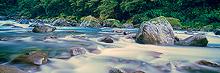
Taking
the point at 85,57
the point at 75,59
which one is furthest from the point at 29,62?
the point at 85,57

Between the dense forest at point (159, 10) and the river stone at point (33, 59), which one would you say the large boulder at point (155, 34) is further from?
the dense forest at point (159, 10)

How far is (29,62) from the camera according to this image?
2.54 metres

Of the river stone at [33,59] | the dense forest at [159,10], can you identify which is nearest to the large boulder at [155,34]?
the river stone at [33,59]

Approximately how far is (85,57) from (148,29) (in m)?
2.51

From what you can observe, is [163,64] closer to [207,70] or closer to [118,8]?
[207,70]

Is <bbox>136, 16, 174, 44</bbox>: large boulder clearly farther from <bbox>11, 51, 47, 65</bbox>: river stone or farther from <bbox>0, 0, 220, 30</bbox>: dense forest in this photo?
<bbox>0, 0, 220, 30</bbox>: dense forest

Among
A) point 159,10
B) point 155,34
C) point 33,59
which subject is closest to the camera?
point 33,59

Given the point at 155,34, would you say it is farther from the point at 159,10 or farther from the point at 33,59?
the point at 159,10

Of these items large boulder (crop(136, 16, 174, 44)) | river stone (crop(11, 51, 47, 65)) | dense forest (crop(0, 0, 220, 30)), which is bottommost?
river stone (crop(11, 51, 47, 65))

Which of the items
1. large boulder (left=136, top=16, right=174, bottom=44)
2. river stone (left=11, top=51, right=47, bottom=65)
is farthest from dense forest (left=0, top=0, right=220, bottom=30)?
river stone (left=11, top=51, right=47, bottom=65)

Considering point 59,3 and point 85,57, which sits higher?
point 59,3

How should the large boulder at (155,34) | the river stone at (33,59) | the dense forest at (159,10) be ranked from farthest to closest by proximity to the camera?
the dense forest at (159,10) → the large boulder at (155,34) → the river stone at (33,59)

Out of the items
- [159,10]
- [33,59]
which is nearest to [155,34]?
[33,59]

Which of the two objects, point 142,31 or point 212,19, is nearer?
point 142,31
